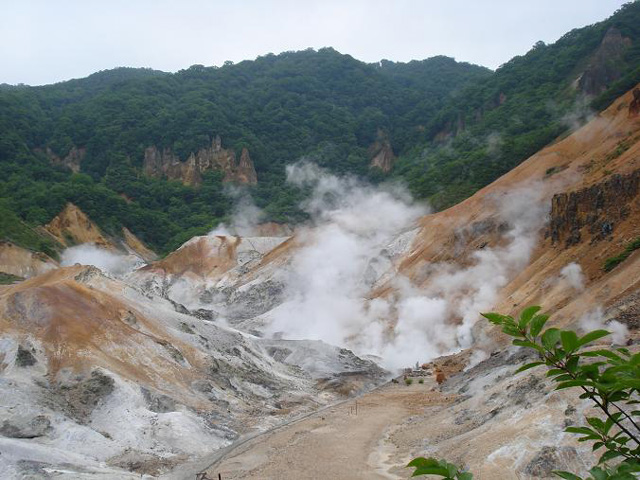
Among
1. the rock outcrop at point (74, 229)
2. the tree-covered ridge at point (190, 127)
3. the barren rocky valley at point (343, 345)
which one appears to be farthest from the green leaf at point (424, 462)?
the tree-covered ridge at point (190, 127)

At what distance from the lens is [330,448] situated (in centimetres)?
2003

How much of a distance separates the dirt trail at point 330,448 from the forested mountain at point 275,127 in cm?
4406

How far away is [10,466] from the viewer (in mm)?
16016

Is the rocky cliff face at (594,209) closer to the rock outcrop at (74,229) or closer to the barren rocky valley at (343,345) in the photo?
the barren rocky valley at (343,345)

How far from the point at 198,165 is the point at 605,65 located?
216ft

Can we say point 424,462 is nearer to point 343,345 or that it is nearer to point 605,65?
point 343,345

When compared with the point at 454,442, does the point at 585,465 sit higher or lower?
lower

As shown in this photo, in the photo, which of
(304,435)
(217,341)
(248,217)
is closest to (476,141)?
(248,217)

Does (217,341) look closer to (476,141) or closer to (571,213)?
(571,213)

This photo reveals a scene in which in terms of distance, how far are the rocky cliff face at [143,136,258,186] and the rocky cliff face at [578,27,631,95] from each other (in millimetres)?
56138

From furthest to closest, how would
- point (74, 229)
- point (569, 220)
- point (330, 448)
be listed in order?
point (74, 229), point (569, 220), point (330, 448)

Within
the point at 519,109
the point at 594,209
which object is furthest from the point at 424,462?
the point at 519,109

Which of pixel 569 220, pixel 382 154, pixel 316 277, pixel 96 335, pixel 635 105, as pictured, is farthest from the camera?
pixel 382 154

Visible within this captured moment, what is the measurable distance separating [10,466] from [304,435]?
9.56 m
